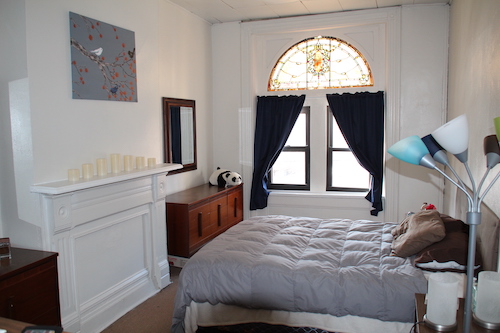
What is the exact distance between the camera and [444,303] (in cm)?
172

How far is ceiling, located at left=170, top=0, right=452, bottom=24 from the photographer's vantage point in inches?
169

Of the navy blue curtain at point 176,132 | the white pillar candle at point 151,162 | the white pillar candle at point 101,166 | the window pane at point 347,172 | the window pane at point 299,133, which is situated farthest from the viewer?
the window pane at point 299,133

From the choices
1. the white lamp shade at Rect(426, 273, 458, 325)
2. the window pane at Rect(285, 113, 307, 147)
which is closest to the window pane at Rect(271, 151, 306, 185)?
the window pane at Rect(285, 113, 307, 147)

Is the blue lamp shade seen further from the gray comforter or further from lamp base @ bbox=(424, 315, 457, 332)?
the gray comforter

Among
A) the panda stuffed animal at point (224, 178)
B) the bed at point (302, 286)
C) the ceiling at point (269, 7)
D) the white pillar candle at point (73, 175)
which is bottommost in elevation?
the bed at point (302, 286)

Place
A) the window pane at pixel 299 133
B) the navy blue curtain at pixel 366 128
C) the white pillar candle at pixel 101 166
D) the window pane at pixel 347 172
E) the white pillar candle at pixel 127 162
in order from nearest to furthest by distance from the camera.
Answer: the white pillar candle at pixel 101 166
the white pillar candle at pixel 127 162
the navy blue curtain at pixel 366 128
the window pane at pixel 347 172
the window pane at pixel 299 133

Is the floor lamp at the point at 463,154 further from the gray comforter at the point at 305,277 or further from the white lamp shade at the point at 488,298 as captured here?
the gray comforter at the point at 305,277

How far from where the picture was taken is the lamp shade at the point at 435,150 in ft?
5.43

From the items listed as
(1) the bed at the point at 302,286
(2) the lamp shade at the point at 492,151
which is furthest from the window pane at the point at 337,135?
(2) the lamp shade at the point at 492,151

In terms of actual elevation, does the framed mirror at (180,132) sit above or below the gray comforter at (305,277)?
above

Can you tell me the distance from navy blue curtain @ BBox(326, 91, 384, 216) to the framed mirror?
5.76 feet

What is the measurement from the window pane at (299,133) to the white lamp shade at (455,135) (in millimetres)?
3535

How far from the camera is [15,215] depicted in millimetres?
2566

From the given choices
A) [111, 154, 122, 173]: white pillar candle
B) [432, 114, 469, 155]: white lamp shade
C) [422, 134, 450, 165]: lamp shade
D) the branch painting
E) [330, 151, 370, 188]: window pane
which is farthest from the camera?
[330, 151, 370, 188]: window pane
